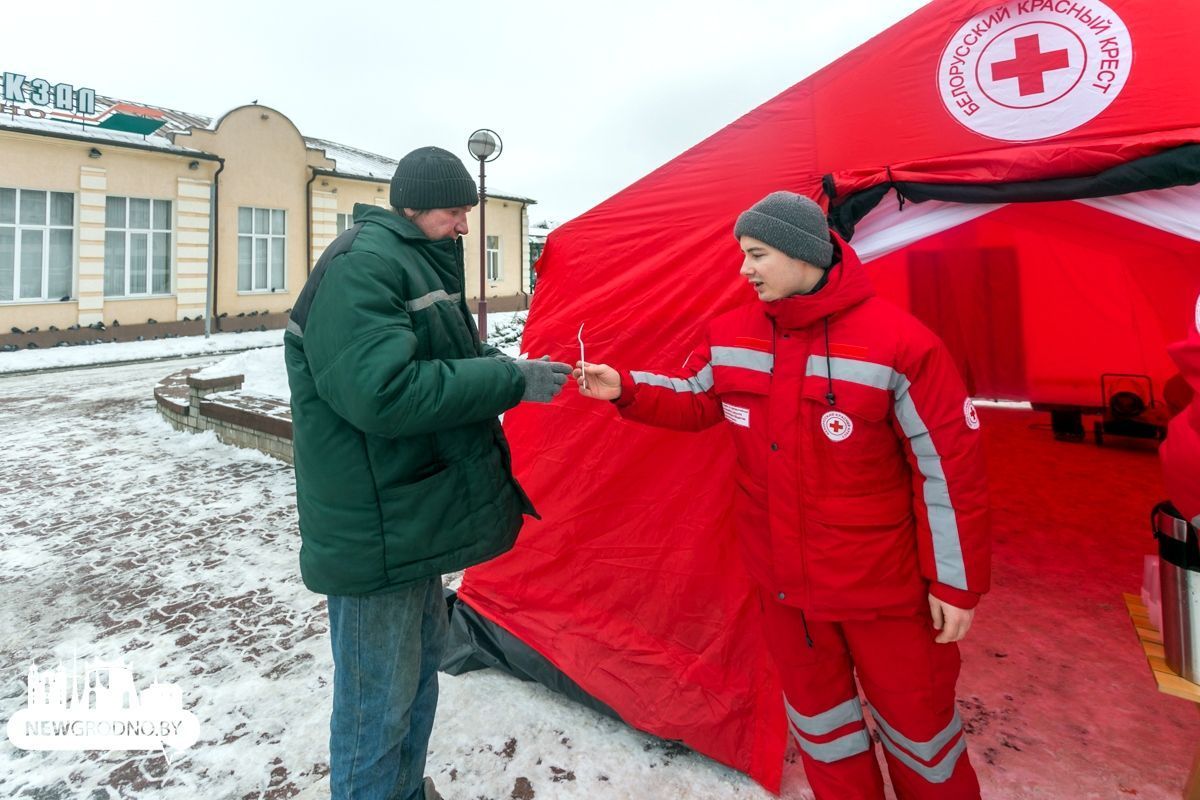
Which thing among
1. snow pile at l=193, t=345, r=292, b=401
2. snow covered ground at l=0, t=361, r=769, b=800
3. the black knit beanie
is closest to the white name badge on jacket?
the black knit beanie

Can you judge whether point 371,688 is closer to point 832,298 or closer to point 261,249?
point 832,298

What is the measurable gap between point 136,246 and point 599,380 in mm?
18452

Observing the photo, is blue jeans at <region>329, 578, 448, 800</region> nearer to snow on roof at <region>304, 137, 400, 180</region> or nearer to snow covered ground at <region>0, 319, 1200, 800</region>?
snow covered ground at <region>0, 319, 1200, 800</region>

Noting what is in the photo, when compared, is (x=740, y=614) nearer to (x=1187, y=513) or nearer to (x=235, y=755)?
(x=1187, y=513)

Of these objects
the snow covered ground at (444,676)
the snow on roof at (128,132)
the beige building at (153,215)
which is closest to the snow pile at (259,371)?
the snow covered ground at (444,676)

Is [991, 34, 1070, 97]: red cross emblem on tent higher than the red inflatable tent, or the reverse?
[991, 34, 1070, 97]: red cross emblem on tent

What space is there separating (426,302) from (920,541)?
1.47 m

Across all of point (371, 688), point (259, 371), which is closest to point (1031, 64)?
point (371, 688)

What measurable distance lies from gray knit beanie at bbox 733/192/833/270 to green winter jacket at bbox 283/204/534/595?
792 mm

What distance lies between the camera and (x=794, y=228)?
1.66 meters

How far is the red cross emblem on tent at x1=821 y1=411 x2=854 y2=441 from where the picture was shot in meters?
1.62

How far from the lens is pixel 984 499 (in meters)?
1.57

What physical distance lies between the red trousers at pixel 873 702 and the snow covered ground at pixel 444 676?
344 millimetres

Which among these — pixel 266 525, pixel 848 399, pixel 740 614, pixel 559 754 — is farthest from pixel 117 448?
pixel 848 399
